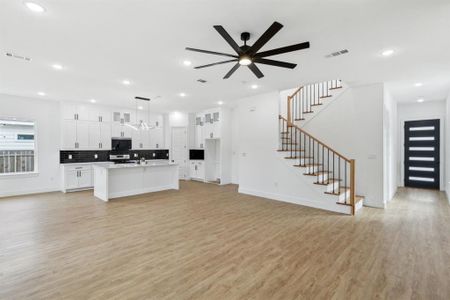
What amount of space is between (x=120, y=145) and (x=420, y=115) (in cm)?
1139

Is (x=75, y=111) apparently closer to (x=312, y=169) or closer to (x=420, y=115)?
(x=312, y=169)

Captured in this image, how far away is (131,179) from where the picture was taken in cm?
656

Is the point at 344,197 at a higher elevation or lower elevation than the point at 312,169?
lower

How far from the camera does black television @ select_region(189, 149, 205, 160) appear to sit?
9.45 m

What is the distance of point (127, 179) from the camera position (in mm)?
6473

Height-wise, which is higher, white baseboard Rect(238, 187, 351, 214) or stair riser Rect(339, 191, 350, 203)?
stair riser Rect(339, 191, 350, 203)

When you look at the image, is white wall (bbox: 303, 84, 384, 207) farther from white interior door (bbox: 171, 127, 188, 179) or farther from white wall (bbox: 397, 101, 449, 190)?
white interior door (bbox: 171, 127, 188, 179)

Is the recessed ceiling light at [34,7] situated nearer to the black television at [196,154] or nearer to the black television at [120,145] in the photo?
the black television at [120,145]

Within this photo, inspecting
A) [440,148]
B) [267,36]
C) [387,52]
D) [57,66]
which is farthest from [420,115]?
[57,66]

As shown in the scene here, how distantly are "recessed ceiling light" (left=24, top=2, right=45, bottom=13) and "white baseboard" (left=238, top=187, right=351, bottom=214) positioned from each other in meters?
5.92

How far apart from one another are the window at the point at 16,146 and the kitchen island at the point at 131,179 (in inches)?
91.0

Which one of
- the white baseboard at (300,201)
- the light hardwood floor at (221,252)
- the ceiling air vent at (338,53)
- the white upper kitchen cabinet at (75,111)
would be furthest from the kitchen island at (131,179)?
the ceiling air vent at (338,53)

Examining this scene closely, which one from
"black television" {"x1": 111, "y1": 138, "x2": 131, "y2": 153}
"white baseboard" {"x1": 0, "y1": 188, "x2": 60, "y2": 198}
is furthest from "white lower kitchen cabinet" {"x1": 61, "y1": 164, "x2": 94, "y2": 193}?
"black television" {"x1": 111, "y1": 138, "x2": 131, "y2": 153}

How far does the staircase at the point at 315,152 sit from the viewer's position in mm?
5263
